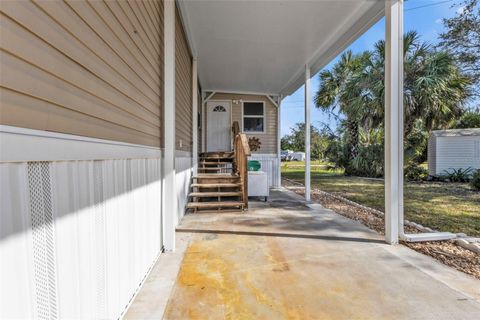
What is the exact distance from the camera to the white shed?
11570mm

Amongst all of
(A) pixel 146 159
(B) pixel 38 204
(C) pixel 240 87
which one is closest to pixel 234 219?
(A) pixel 146 159

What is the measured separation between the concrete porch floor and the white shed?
34.0 ft

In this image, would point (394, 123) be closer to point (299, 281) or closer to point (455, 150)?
point (299, 281)

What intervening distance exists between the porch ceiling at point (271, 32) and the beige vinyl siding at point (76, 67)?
196 cm

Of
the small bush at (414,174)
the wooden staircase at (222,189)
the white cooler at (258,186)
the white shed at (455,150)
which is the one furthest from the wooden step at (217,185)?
the white shed at (455,150)

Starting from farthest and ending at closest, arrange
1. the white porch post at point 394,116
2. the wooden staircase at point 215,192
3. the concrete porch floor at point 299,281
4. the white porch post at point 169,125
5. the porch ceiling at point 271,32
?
the wooden staircase at point 215,192 < the porch ceiling at point 271,32 < the white porch post at point 394,116 < the white porch post at point 169,125 < the concrete porch floor at point 299,281

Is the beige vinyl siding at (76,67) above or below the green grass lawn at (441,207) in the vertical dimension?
above

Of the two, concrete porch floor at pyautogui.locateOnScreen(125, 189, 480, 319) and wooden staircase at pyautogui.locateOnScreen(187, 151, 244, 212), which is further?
wooden staircase at pyautogui.locateOnScreen(187, 151, 244, 212)

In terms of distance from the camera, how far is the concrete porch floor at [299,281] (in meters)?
2.02

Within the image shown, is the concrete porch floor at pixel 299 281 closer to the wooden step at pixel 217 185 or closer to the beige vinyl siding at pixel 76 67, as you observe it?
the beige vinyl siding at pixel 76 67

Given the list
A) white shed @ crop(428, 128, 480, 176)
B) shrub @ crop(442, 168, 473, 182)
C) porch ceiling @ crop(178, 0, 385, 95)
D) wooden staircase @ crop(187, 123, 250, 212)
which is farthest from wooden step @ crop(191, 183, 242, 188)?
white shed @ crop(428, 128, 480, 176)

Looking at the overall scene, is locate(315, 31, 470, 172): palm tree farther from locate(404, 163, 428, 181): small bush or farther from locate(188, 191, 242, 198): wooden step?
locate(188, 191, 242, 198): wooden step

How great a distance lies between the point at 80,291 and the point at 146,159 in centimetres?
139

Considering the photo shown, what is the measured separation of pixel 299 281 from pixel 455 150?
494 inches
